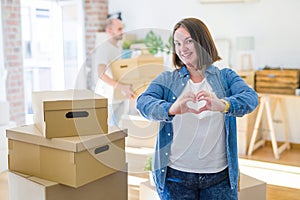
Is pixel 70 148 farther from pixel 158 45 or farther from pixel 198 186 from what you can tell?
pixel 158 45

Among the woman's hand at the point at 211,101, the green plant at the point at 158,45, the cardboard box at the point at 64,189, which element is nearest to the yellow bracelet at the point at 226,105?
the woman's hand at the point at 211,101

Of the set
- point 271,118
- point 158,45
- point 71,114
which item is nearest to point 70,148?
point 71,114

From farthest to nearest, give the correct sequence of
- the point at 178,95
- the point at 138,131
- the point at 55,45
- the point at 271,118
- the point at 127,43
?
1. the point at 55,45
2. the point at 127,43
3. the point at 271,118
4. the point at 138,131
5. the point at 178,95

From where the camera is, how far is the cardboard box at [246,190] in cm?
247

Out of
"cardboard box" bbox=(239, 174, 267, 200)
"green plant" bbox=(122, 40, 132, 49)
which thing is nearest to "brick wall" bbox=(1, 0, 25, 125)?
"green plant" bbox=(122, 40, 132, 49)

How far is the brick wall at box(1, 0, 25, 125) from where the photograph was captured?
4840 millimetres

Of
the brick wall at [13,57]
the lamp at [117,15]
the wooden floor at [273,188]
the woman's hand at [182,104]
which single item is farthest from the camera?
the lamp at [117,15]

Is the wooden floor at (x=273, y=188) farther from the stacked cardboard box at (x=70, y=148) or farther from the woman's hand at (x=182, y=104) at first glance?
the woman's hand at (x=182, y=104)

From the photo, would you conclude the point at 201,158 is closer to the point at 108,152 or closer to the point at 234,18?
the point at 108,152

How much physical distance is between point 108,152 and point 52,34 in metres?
4.72

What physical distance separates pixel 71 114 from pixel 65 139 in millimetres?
115

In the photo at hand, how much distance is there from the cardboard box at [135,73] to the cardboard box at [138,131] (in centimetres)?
13

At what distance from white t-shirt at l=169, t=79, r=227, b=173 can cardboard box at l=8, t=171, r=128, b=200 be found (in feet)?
1.78

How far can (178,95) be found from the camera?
1421mm
